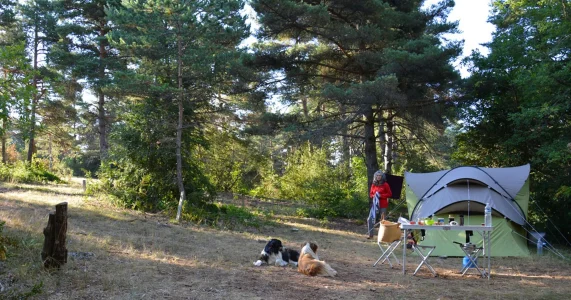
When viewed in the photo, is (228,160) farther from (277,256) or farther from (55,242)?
(55,242)

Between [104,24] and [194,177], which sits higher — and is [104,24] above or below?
above

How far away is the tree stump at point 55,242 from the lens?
17.9 feet

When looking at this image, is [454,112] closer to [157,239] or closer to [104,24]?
[157,239]

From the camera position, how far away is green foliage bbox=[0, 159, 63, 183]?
16125 mm

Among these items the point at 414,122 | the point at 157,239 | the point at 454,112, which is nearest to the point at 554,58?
the point at 454,112

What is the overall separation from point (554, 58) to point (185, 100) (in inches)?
345

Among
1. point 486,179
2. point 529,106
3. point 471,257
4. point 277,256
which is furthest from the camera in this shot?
point 529,106

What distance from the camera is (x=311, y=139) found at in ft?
38.4

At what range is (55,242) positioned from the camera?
548cm

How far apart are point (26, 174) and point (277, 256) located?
44.3 ft

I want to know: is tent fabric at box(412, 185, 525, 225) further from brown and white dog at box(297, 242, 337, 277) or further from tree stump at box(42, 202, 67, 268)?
tree stump at box(42, 202, 67, 268)

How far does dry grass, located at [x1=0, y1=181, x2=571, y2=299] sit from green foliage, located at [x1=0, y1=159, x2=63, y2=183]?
6845mm

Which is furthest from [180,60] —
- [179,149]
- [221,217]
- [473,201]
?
[473,201]

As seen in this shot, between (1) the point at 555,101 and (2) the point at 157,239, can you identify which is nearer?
(2) the point at 157,239
